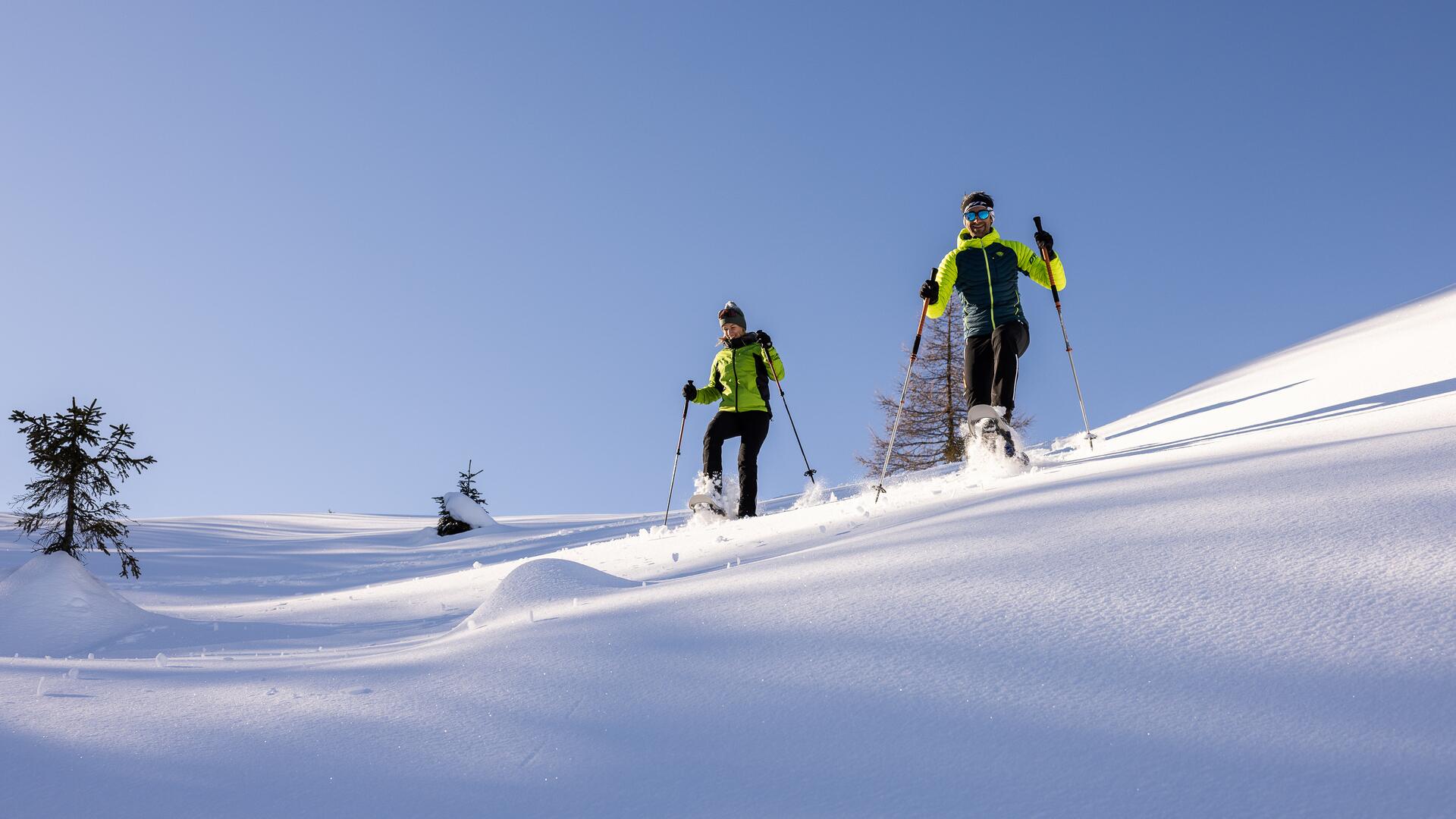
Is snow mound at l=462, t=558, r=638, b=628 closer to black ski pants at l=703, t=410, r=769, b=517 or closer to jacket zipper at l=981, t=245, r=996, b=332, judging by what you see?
jacket zipper at l=981, t=245, r=996, b=332

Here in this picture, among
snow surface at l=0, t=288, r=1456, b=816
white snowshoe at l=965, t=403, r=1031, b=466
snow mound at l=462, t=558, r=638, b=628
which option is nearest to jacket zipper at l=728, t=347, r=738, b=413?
white snowshoe at l=965, t=403, r=1031, b=466

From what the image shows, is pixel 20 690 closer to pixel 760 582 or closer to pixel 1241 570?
pixel 760 582

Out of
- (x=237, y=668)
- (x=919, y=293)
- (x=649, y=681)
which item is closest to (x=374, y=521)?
(x=919, y=293)

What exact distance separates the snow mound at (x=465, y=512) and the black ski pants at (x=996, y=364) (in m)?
11.9

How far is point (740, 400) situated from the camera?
9.23 meters

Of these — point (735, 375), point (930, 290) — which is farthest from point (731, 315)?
point (930, 290)

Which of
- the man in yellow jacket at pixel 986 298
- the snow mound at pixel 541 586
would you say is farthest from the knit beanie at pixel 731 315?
the snow mound at pixel 541 586

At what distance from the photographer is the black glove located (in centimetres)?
686

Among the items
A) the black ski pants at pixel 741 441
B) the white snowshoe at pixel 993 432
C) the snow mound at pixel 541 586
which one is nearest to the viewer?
the snow mound at pixel 541 586

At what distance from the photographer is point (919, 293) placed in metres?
6.85

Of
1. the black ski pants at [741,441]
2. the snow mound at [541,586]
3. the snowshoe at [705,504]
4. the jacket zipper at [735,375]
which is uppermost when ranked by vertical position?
the jacket zipper at [735,375]

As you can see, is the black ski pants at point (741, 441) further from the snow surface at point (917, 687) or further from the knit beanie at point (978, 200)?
the snow surface at point (917, 687)

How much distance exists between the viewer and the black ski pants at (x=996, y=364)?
6.84 m

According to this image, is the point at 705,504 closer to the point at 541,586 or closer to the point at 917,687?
the point at 541,586
